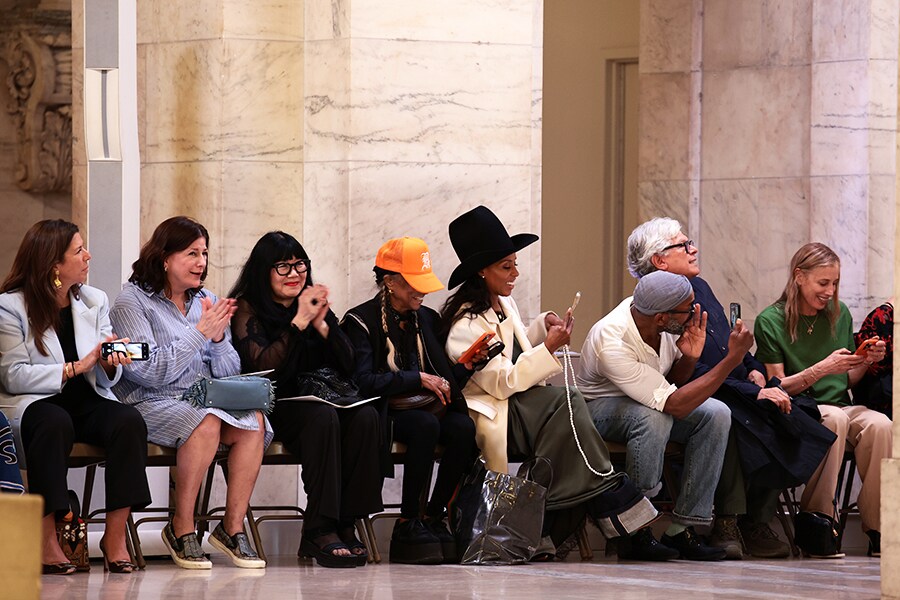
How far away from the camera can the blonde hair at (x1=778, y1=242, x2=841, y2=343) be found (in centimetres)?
909

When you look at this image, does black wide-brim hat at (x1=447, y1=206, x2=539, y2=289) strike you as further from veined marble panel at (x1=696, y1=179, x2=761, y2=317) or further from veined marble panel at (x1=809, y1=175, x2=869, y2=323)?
veined marble panel at (x1=696, y1=179, x2=761, y2=317)

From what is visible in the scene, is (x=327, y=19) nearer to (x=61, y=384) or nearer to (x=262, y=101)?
(x=262, y=101)

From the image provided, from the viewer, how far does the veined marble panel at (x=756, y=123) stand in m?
10.7

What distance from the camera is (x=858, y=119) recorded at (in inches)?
408

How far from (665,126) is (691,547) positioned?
3.71m

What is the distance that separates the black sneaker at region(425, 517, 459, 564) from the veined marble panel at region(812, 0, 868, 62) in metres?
4.16

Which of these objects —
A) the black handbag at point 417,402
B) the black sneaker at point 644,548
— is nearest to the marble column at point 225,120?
the black handbag at point 417,402

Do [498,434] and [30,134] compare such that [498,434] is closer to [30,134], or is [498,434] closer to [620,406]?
Answer: [620,406]

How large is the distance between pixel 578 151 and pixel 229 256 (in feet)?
15.1

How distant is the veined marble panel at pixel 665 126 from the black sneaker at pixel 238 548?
4.55 metres

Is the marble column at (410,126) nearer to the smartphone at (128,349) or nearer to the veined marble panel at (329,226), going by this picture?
the veined marble panel at (329,226)

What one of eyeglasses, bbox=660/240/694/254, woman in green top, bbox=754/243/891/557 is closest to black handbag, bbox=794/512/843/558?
woman in green top, bbox=754/243/891/557

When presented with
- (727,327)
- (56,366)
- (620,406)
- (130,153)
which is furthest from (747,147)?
(56,366)

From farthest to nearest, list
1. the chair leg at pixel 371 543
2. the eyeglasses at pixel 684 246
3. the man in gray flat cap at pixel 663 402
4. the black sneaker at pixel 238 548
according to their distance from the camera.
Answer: the eyeglasses at pixel 684 246, the man in gray flat cap at pixel 663 402, the chair leg at pixel 371 543, the black sneaker at pixel 238 548
